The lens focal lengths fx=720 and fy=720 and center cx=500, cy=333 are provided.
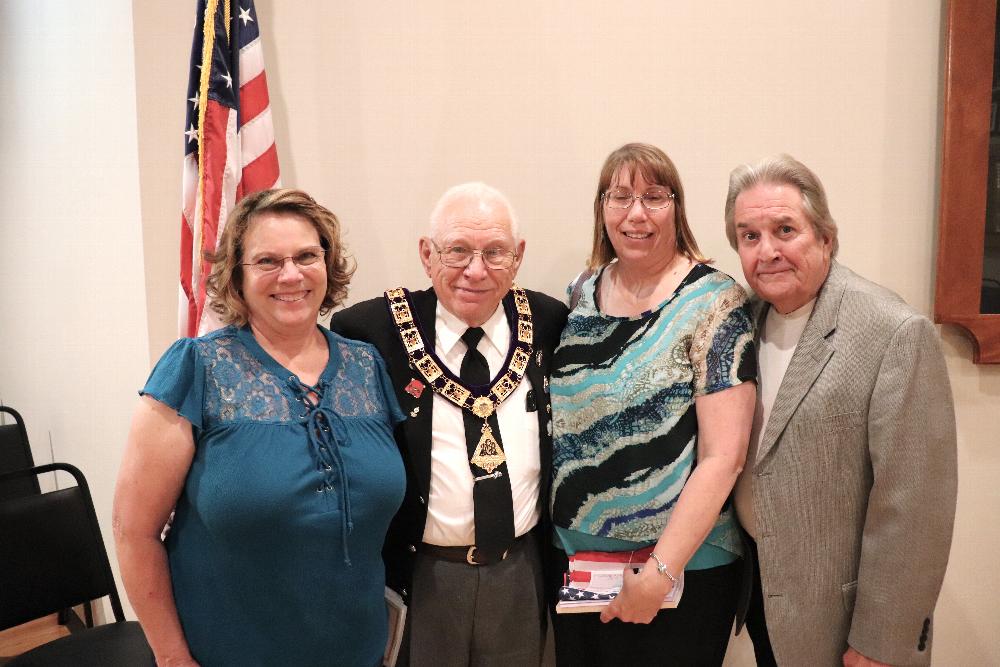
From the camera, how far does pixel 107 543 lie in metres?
3.14

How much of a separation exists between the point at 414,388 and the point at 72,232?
87.5 inches

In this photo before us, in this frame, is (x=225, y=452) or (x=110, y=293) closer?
(x=225, y=452)

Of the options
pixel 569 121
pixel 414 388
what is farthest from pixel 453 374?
pixel 569 121

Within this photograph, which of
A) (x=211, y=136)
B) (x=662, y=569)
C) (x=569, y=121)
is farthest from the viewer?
(x=569, y=121)

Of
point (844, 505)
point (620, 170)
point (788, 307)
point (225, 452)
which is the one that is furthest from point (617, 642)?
point (620, 170)

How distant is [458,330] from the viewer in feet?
A: 6.19

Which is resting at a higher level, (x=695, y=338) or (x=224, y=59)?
(x=224, y=59)

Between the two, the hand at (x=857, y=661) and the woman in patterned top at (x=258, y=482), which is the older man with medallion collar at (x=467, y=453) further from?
the hand at (x=857, y=661)

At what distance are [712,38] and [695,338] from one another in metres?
1.22

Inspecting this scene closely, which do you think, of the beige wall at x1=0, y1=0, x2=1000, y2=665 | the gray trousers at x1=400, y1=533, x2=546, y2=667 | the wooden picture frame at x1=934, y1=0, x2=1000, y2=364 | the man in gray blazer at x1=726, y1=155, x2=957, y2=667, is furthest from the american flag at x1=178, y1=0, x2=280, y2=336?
the wooden picture frame at x1=934, y1=0, x2=1000, y2=364

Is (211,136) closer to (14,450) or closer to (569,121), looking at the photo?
(569,121)

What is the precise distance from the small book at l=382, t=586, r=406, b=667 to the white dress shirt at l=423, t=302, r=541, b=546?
18 centimetres

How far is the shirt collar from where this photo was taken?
1.88 m

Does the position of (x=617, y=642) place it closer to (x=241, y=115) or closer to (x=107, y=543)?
(x=241, y=115)
